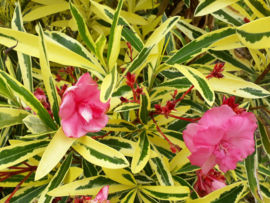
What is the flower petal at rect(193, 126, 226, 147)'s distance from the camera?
0.50 metres

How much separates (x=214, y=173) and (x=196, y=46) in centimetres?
39

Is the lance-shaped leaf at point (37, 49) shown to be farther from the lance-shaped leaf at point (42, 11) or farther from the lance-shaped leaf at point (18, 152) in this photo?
the lance-shaped leaf at point (42, 11)

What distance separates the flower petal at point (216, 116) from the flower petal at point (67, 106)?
291 millimetres

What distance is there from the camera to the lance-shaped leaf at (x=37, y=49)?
18.5 inches

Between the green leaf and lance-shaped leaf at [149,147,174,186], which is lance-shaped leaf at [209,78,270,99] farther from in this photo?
the green leaf

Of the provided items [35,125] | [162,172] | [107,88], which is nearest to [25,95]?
[35,125]

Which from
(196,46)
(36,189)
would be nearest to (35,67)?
(36,189)

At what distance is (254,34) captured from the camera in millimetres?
442

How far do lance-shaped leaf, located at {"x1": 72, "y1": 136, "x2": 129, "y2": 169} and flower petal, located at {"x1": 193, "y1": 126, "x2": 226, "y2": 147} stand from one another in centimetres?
18

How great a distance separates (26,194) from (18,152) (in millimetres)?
207

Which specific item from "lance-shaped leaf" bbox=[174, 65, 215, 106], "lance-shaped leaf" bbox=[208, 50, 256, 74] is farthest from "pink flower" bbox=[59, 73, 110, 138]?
"lance-shaped leaf" bbox=[208, 50, 256, 74]

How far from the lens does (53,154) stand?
16.4 inches

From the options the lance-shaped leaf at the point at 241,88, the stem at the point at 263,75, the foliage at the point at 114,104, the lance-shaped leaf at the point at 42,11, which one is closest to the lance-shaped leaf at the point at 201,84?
the foliage at the point at 114,104

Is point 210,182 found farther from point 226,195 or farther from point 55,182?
point 55,182
